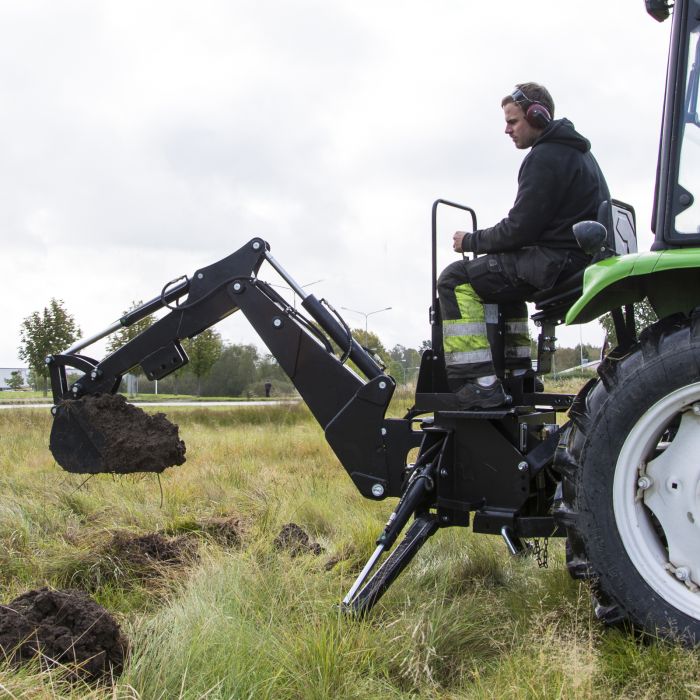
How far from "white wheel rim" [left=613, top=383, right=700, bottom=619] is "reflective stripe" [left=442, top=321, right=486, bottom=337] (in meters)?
1.12

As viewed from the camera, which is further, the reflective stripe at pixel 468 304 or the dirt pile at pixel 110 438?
the dirt pile at pixel 110 438

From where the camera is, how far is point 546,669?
103 inches

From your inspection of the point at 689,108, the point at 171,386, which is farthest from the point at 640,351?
the point at 171,386

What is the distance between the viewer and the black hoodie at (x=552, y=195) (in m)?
3.54

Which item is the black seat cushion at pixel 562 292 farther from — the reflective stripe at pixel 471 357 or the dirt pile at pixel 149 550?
the dirt pile at pixel 149 550

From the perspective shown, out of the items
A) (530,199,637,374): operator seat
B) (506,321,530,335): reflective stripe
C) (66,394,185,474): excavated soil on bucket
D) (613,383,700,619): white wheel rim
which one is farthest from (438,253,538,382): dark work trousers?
(66,394,185,474): excavated soil on bucket

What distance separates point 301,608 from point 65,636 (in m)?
1.00

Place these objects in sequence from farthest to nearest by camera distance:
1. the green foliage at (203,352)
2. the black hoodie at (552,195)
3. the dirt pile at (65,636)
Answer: the green foliage at (203,352), the black hoodie at (552,195), the dirt pile at (65,636)

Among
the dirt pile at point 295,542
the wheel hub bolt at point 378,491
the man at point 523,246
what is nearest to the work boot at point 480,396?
the man at point 523,246

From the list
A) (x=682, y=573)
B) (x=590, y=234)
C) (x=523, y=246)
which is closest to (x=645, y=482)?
(x=682, y=573)

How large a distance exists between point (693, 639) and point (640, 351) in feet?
3.29

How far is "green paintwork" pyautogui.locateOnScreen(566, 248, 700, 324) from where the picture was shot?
2.79 metres

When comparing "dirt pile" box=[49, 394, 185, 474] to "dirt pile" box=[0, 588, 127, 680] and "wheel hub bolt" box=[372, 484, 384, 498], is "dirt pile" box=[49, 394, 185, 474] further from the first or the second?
"dirt pile" box=[0, 588, 127, 680]

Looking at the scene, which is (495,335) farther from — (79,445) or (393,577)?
(79,445)
